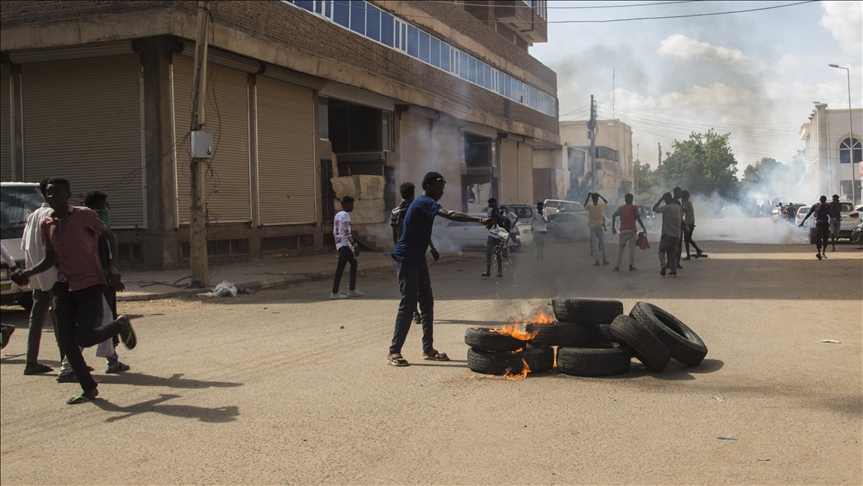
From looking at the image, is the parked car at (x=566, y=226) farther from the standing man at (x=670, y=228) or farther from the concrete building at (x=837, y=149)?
the concrete building at (x=837, y=149)

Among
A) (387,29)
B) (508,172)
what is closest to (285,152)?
(387,29)

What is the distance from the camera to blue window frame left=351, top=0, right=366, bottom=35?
25.0 m

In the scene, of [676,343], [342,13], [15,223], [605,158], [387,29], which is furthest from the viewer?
[605,158]

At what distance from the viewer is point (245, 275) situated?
53.7 feet

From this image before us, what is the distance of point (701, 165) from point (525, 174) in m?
14.4

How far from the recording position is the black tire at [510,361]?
6535mm

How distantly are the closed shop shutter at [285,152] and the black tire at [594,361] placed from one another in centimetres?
1541

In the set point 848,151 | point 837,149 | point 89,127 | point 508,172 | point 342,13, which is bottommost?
point 89,127

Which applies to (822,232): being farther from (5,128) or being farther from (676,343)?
(5,128)

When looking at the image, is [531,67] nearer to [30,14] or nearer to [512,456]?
[30,14]

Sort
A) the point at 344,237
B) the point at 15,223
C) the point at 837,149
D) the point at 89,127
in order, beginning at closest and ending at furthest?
the point at 15,223 → the point at 344,237 → the point at 89,127 → the point at 837,149

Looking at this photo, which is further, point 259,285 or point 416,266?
point 259,285

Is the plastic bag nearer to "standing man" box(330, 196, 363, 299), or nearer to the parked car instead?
"standing man" box(330, 196, 363, 299)

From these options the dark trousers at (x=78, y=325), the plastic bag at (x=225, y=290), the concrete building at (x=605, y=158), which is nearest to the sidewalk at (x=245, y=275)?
the plastic bag at (x=225, y=290)
